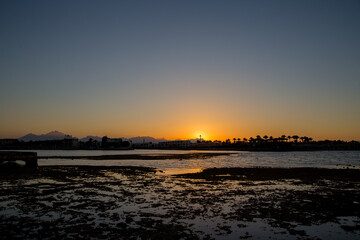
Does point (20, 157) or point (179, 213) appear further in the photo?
point (20, 157)

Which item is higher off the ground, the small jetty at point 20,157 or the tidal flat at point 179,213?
the small jetty at point 20,157

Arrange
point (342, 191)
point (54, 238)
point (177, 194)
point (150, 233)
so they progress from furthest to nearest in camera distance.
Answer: point (342, 191) < point (177, 194) < point (150, 233) < point (54, 238)

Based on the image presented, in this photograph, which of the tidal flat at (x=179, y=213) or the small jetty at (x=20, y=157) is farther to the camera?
the small jetty at (x=20, y=157)

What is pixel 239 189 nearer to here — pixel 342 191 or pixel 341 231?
pixel 342 191

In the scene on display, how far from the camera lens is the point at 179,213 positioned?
12141 mm

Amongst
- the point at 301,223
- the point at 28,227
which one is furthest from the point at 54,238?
the point at 301,223

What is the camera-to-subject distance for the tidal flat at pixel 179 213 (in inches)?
372

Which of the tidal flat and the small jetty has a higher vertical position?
the small jetty

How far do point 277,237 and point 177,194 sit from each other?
27.4ft

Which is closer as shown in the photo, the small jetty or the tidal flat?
the tidal flat

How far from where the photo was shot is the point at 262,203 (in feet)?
46.8

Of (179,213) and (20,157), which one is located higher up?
(20,157)

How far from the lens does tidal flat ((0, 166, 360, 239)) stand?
9461 millimetres

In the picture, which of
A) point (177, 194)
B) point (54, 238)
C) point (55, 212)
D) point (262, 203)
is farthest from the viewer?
point (177, 194)
